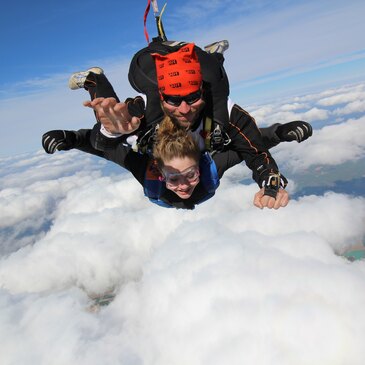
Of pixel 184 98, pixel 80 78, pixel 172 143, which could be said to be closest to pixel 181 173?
pixel 172 143

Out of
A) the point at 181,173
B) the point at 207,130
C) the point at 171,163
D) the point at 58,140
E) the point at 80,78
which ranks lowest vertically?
the point at 181,173

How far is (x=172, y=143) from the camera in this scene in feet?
9.20

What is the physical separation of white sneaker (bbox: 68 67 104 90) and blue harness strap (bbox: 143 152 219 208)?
4.37 feet

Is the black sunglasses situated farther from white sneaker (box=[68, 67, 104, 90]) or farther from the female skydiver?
white sneaker (box=[68, 67, 104, 90])

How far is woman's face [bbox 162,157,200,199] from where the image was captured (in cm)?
296

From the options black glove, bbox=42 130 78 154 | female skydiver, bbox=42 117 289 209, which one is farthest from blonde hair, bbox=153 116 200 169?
black glove, bbox=42 130 78 154

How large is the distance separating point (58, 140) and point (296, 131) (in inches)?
93.0

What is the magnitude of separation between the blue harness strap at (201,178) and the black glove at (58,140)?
3.06 ft

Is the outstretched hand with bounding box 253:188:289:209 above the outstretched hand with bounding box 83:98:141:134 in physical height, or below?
below

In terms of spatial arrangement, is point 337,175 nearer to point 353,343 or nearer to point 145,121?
point 353,343

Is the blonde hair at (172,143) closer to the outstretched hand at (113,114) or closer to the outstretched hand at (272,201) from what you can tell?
the outstretched hand at (113,114)

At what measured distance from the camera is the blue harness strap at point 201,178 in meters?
3.45

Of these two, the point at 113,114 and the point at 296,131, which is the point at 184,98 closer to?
the point at 113,114

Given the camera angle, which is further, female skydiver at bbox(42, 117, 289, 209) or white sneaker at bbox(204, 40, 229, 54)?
white sneaker at bbox(204, 40, 229, 54)
